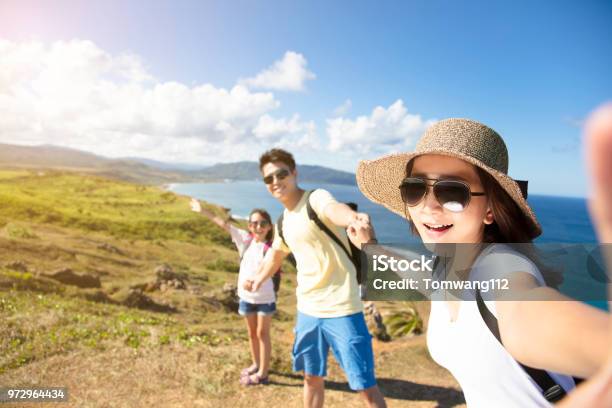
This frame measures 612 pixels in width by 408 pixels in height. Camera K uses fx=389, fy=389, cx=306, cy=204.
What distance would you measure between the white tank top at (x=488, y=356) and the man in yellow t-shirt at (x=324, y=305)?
179 cm

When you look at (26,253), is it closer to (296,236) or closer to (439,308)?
(296,236)

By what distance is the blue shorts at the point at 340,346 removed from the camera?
354 centimetres

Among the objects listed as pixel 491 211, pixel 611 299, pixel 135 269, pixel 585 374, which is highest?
pixel 491 211

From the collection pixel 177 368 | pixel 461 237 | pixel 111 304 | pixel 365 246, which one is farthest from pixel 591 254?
pixel 111 304

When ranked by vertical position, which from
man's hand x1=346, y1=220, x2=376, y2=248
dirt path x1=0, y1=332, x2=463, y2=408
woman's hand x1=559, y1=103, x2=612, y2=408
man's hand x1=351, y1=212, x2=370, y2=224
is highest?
woman's hand x1=559, y1=103, x2=612, y2=408

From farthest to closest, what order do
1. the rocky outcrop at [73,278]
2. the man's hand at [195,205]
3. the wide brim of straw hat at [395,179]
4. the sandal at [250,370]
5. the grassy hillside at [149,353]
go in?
the rocky outcrop at [73,278] → the man's hand at [195,205] → the sandal at [250,370] → the grassy hillside at [149,353] → the wide brim of straw hat at [395,179]

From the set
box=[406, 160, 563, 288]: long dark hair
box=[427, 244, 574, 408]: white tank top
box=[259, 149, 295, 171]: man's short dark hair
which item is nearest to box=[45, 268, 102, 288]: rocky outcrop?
box=[259, 149, 295, 171]: man's short dark hair

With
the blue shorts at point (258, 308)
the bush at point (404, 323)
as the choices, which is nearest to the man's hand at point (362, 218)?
the blue shorts at point (258, 308)

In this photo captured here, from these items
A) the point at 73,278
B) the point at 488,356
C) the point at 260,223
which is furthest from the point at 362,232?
the point at 73,278

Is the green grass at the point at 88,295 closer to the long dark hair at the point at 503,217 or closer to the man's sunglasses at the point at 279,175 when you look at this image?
the man's sunglasses at the point at 279,175

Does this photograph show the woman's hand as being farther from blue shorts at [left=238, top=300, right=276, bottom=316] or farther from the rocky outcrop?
the rocky outcrop

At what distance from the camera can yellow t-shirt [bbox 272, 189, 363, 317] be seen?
357 centimetres

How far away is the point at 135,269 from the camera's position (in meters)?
18.5

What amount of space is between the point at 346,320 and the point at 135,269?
680 inches
